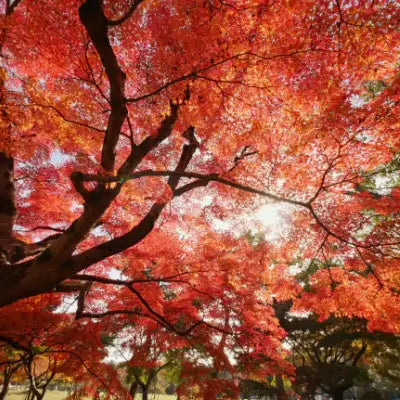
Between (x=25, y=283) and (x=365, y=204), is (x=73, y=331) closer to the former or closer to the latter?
(x=25, y=283)

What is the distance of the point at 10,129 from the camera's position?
5039 mm

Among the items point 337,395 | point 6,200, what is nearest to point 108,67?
point 6,200

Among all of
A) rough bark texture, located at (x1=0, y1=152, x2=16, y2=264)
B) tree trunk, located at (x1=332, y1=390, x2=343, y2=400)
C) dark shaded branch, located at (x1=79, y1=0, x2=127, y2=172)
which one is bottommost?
tree trunk, located at (x1=332, y1=390, x2=343, y2=400)

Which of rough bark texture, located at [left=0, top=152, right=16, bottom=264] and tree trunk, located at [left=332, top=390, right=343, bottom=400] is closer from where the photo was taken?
rough bark texture, located at [left=0, top=152, right=16, bottom=264]

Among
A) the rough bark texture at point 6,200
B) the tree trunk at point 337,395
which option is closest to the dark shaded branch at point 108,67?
the rough bark texture at point 6,200

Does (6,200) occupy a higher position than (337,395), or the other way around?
(6,200)

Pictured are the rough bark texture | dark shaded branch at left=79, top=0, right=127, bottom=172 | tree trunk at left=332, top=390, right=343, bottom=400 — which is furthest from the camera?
tree trunk at left=332, top=390, right=343, bottom=400

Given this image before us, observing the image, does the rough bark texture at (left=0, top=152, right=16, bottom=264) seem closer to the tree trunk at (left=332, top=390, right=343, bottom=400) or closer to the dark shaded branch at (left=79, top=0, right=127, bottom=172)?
the dark shaded branch at (left=79, top=0, right=127, bottom=172)

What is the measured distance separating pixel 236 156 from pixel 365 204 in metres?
3.92

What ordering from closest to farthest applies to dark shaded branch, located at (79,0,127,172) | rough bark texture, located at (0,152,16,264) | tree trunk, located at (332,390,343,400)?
dark shaded branch, located at (79,0,127,172) < rough bark texture, located at (0,152,16,264) < tree trunk, located at (332,390,343,400)

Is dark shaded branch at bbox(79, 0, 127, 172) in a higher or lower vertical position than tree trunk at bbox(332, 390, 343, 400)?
higher

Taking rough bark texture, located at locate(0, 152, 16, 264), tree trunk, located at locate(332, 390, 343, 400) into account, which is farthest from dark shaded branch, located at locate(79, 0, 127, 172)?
tree trunk, located at locate(332, 390, 343, 400)

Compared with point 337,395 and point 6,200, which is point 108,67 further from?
point 337,395

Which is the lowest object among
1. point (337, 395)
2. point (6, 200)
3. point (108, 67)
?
point (337, 395)
